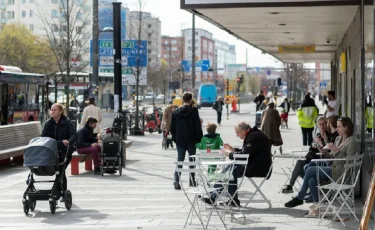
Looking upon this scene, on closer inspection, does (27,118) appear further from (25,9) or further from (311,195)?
(25,9)

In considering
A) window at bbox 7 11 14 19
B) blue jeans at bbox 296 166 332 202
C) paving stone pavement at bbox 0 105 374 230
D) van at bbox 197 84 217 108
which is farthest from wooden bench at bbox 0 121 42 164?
window at bbox 7 11 14 19

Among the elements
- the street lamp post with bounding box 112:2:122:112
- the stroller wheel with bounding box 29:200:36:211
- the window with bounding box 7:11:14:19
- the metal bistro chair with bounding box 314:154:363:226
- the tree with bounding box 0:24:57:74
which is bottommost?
the stroller wheel with bounding box 29:200:36:211

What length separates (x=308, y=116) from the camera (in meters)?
25.7

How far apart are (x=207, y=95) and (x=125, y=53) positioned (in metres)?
62.1

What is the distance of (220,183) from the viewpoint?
434 inches

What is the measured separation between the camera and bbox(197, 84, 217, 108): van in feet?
309

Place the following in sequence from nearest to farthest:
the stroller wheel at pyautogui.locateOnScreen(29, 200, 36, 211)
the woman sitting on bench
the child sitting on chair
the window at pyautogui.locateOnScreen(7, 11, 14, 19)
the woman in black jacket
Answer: the stroller wheel at pyautogui.locateOnScreen(29, 200, 36, 211)
the woman in black jacket
the child sitting on chair
the woman sitting on bench
the window at pyautogui.locateOnScreen(7, 11, 14, 19)

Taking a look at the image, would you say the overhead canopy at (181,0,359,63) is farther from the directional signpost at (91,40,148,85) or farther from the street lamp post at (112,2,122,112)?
the directional signpost at (91,40,148,85)

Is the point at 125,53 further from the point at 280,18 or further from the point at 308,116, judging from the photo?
the point at 280,18

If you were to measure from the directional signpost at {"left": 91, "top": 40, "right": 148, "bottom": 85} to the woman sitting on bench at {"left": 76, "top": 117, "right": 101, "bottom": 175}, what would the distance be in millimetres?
12374

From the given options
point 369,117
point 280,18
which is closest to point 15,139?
point 280,18

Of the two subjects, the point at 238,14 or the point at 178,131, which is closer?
the point at 178,131

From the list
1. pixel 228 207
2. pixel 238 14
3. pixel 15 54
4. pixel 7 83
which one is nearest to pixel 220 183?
pixel 228 207

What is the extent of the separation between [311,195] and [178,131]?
365 centimetres
